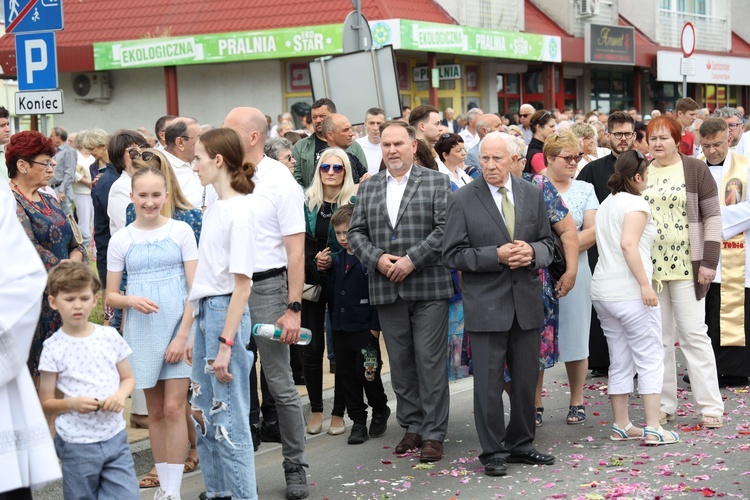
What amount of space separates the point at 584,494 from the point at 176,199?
290 centimetres

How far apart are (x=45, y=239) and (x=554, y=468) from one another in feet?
10.8

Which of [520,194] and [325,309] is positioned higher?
[520,194]

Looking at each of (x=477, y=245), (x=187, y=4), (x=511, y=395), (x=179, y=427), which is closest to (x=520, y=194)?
(x=477, y=245)

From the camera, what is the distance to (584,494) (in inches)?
245

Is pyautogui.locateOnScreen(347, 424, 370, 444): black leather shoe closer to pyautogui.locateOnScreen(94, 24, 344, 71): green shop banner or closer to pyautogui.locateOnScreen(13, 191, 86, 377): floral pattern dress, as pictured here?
pyautogui.locateOnScreen(13, 191, 86, 377): floral pattern dress

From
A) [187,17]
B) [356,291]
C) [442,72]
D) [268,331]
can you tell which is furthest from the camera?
[187,17]

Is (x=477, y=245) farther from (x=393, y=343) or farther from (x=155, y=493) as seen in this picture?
(x=155, y=493)

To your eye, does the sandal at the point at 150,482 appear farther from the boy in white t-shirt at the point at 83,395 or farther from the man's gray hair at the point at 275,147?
the man's gray hair at the point at 275,147

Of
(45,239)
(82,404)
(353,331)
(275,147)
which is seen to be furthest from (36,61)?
(82,404)

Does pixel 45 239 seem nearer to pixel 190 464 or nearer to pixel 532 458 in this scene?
pixel 190 464

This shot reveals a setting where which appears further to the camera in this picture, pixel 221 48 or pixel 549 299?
pixel 221 48

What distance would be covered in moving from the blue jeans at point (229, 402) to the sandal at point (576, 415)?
3.01 m

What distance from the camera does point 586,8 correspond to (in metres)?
31.6

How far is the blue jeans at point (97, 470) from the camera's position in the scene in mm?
4938
